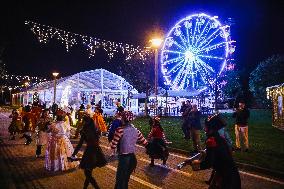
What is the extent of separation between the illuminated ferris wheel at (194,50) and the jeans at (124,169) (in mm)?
29834

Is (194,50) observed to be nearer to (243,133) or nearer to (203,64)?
(203,64)

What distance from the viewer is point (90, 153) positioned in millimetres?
8086

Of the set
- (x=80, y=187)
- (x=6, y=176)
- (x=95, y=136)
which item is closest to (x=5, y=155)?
(x=6, y=176)

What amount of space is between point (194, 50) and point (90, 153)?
2922 cm

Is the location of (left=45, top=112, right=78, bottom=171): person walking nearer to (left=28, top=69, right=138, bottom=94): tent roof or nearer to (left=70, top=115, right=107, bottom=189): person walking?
(left=70, top=115, right=107, bottom=189): person walking

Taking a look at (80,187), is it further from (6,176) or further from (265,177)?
(265,177)

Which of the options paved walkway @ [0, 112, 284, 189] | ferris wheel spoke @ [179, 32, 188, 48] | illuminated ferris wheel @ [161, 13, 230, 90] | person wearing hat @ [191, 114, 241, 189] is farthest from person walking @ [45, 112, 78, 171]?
ferris wheel spoke @ [179, 32, 188, 48]

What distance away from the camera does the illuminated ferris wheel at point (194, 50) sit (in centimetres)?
3622

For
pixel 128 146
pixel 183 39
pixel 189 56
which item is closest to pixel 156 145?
pixel 128 146

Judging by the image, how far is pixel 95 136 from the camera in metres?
8.34

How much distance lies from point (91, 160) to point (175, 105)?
1542 inches

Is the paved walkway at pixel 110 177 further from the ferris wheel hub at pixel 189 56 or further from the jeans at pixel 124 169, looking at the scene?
the ferris wheel hub at pixel 189 56

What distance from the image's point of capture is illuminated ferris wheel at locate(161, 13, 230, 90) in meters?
36.2

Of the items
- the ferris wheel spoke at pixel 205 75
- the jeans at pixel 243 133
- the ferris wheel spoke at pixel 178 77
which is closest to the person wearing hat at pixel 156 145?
the jeans at pixel 243 133
